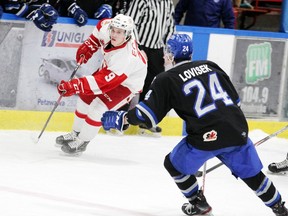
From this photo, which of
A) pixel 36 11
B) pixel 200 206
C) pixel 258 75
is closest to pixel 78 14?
pixel 36 11

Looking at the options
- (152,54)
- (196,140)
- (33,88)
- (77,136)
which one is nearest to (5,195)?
(196,140)

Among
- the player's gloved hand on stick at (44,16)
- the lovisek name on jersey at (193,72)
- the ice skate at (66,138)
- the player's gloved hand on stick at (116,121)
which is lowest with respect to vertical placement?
the ice skate at (66,138)

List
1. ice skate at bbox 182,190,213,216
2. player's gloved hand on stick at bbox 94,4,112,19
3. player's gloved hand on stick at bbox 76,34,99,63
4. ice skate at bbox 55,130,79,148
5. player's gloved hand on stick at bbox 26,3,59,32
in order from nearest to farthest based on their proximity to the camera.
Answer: ice skate at bbox 182,190,213,216
ice skate at bbox 55,130,79,148
player's gloved hand on stick at bbox 76,34,99,63
player's gloved hand on stick at bbox 26,3,59,32
player's gloved hand on stick at bbox 94,4,112,19

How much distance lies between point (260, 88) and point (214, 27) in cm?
68

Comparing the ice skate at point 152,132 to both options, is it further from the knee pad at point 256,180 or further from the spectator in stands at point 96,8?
the knee pad at point 256,180

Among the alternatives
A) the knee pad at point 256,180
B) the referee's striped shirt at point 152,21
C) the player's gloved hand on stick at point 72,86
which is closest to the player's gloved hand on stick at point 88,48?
the player's gloved hand on stick at point 72,86

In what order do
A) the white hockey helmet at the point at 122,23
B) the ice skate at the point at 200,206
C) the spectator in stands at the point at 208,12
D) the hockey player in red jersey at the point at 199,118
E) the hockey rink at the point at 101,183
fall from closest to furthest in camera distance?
the hockey player in red jersey at the point at 199,118, the ice skate at the point at 200,206, the hockey rink at the point at 101,183, the white hockey helmet at the point at 122,23, the spectator in stands at the point at 208,12

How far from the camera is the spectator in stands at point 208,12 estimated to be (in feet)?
25.3

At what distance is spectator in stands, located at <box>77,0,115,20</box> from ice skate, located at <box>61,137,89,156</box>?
4.49ft

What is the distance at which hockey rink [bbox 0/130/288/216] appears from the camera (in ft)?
15.0

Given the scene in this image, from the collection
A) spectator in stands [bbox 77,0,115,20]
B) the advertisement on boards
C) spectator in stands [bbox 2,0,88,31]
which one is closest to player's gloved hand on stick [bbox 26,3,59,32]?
spectator in stands [bbox 2,0,88,31]

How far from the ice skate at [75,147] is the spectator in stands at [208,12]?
2070mm

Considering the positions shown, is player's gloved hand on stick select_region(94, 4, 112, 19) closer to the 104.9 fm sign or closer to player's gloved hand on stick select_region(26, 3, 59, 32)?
player's gloved hand on stick select_region(26, 3, 59, 32)

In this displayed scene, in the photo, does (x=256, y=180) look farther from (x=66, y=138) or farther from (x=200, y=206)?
(x=66, y=138)
